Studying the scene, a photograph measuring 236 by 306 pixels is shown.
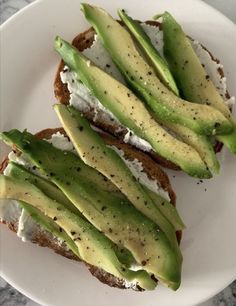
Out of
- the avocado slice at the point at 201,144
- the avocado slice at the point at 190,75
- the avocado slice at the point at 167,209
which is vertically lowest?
the avocado slice at the point at 167,209

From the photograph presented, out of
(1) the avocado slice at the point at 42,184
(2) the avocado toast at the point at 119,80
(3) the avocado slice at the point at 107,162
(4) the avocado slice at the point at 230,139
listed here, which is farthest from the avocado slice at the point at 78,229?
(4) the avocado slice at the point at 230,139

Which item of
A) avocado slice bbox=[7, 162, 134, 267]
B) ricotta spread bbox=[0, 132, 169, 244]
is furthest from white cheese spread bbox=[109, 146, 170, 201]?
avocado slice bbox=[7, 162, 134, 267]

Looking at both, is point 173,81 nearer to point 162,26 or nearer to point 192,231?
point 162,26

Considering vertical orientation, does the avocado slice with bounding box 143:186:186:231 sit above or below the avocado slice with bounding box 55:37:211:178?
below

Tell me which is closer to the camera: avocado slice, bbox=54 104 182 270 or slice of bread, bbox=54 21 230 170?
avocado slice, bbox=54 104 182 270

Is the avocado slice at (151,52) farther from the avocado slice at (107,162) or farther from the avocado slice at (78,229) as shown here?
the avocado slice at (78,229)

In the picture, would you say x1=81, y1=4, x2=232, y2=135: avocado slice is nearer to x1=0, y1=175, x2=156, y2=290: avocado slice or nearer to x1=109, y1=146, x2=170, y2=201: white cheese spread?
x1=109, y1=146, x2=170, y2=201: white cheese spread

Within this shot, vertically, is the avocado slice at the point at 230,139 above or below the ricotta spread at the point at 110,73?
below
